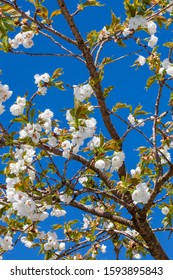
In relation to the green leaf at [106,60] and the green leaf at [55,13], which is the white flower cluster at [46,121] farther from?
the green leaf at [55,13]

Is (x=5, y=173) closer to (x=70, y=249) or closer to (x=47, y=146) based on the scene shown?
(x=47, y=146)

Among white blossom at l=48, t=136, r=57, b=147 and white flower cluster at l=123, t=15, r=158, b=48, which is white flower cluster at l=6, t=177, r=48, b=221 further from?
white flower cluster at l=123, t=15, r=158, b=48

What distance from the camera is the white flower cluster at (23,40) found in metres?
4.53

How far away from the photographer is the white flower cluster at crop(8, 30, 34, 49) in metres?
4.53

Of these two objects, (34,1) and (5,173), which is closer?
(5,173)

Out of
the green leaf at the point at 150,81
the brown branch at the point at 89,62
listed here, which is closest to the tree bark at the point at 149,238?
the brown branch at the point at 89,62

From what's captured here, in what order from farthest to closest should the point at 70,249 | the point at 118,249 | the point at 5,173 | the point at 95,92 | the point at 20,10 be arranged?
1. the point at 118,249
2. the point at 70,249
3. the point at 95,92
4. the point at 20,10
5. the point at 5,173

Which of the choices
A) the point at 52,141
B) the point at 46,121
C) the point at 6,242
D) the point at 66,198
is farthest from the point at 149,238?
the point at 46,121

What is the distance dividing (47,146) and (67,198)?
52cm

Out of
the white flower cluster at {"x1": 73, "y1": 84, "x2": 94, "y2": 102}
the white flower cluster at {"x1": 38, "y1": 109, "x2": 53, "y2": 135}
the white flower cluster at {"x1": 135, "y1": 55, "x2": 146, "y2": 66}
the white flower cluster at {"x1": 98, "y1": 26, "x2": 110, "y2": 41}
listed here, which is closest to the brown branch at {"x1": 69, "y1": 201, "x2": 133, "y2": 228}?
the white flower cluster at {"x1": 38, "y1": 109, "x2": 53, "y2": 135}

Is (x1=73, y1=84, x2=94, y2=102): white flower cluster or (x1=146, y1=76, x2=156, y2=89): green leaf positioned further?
(x1=146, y1=76, x2=156, y2=89): green leaf
